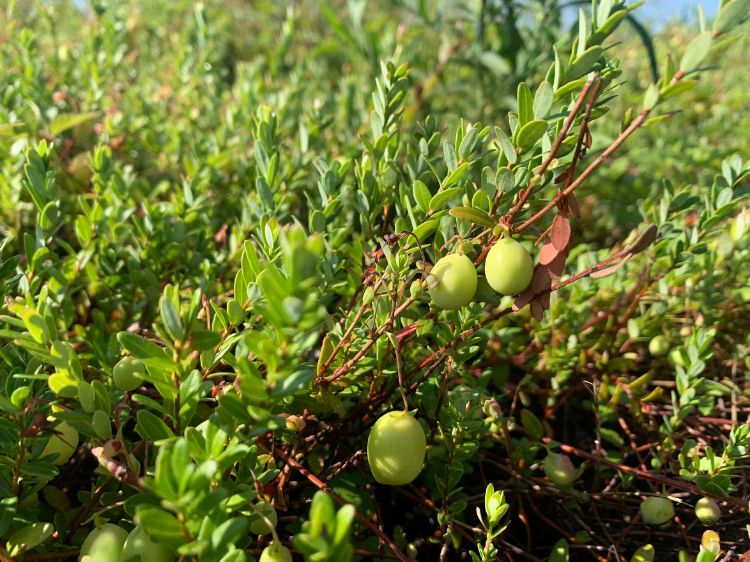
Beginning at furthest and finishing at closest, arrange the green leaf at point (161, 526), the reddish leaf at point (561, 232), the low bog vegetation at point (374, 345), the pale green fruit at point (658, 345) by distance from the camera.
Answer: the pale green fruit at point (658, 345) → the reddish leaf at point (561, 232) → the low bog vegetation at point (374, 345) → the green leaf at point (161, 526)

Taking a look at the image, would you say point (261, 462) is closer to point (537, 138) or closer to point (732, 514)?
point (537, 138)

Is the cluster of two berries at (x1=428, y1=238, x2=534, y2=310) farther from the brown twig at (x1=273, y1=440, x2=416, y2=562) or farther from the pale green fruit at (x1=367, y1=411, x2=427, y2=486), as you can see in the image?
the brown twig at (x1=273, y1=440, x2=416, y2=562)

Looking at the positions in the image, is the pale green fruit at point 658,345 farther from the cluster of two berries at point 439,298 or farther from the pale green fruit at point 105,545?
the pale green fruit at point 105,545

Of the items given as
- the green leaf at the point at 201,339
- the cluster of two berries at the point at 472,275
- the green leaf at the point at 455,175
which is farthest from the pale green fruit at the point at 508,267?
the green leaf at the point at 201,339

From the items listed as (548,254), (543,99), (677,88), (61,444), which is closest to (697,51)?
(677,88)

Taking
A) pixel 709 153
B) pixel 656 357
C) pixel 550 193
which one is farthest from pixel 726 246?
pixel 709 153

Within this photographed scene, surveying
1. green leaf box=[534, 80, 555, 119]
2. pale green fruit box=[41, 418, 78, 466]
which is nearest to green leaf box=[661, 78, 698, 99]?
green leaf box=[534, 80, 555, 119]

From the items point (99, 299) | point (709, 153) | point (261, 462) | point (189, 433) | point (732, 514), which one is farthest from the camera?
point (709, 153)
